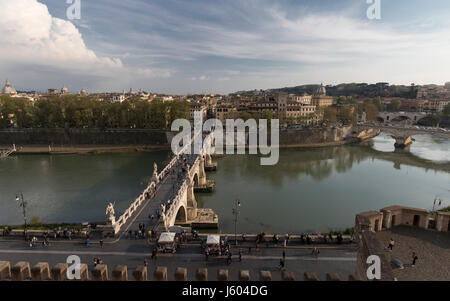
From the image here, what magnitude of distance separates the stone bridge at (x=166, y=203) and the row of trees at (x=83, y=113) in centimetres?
2086

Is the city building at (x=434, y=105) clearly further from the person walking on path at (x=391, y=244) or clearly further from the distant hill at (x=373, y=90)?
the person walking on path at (x=391, y=244)

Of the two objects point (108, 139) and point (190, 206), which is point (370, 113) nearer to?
point (108, 139)

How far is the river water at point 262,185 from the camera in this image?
17125 mm

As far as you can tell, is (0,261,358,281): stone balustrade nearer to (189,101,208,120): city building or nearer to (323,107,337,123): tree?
(323,107,337,123): tree

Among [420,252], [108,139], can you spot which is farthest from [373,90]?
[420,252]

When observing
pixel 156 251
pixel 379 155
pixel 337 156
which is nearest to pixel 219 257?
pixel 156 251

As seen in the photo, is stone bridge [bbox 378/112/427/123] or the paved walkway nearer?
the paved walkway

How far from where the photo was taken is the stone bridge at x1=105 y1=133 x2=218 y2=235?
1147 centimetres

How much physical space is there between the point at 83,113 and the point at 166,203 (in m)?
34.2

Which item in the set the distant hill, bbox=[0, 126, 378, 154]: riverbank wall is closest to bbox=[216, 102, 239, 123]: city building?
bbox=[0, 126, 378, 154]: riverbank wall

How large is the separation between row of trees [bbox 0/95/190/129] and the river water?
7.80 metres

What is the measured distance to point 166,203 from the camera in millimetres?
13992
